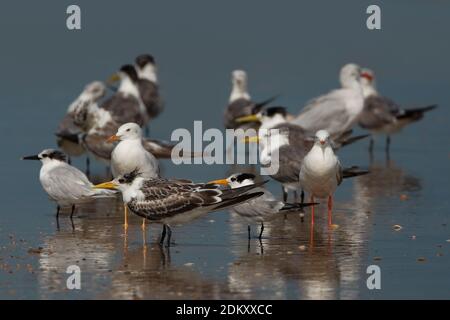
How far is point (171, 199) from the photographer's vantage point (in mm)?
8945

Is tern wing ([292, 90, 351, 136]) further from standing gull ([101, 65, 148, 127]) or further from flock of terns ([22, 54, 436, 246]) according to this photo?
standing gull ([101, 65, 148, 127])

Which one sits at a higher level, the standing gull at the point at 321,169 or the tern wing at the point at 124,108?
the tern wing at the point at 124,108

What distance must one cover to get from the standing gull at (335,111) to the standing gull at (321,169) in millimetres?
3101

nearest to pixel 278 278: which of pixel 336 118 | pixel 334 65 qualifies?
pixel 336 118

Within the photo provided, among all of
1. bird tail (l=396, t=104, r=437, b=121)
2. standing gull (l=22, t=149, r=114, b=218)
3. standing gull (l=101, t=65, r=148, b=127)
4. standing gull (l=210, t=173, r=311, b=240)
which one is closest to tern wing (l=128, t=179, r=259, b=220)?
standing gull (l=210, t=173, r=311, b=240)

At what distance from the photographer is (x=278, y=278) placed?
7836 millimetres

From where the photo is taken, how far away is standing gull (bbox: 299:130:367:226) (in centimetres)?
997

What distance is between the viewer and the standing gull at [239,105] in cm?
1593

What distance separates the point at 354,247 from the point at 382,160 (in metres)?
5.76

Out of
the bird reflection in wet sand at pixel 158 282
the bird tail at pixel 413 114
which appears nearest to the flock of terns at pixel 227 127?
the bird tail at pixel 413 114

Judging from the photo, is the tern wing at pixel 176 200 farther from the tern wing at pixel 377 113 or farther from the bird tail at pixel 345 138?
the tern wing at pixel 377 113

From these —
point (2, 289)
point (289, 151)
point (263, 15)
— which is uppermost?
point (263, 15)

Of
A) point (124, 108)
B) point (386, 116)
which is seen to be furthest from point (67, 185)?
point (386, 116)

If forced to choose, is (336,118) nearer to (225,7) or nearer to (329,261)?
(329,261)
